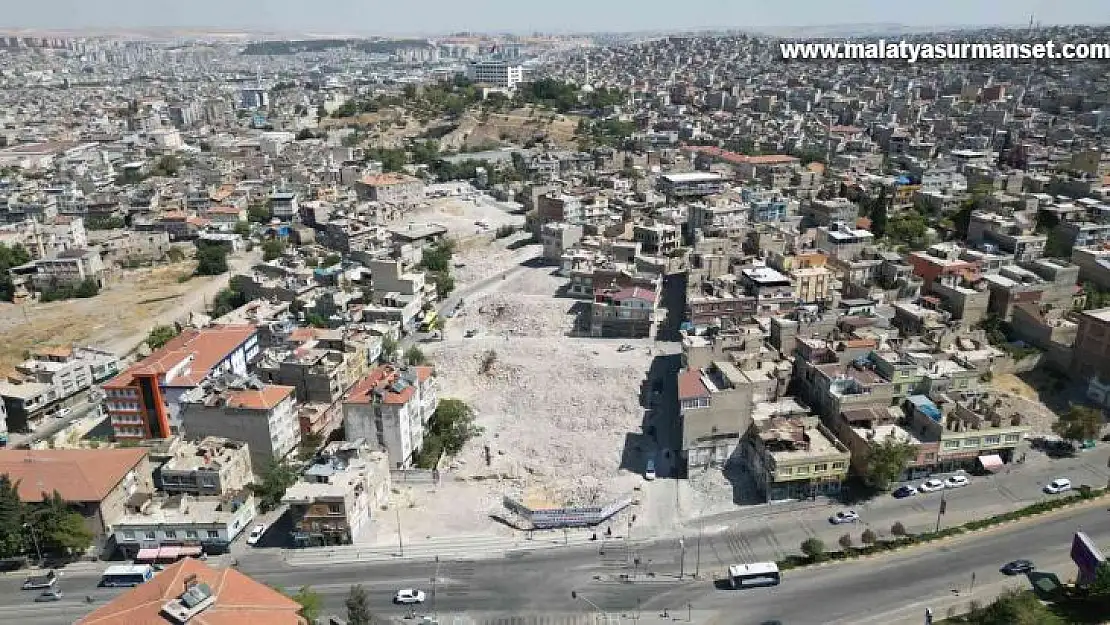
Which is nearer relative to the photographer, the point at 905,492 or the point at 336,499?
the point at 336,499

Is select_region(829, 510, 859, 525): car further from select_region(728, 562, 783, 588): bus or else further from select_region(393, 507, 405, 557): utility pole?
select_region(393, 507, 405, 557): utility pole

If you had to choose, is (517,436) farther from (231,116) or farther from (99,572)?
(231,116)

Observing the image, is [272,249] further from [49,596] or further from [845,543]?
[845,543]

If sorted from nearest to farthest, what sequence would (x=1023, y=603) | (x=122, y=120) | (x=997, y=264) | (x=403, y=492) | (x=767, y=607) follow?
1. (x=1023, y=603)
2. (x=767, y=607)
3. (x=403, y=492)
4. (x=997, y=264)
5. (x=122, y=120)

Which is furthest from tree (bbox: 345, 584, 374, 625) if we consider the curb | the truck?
the curb

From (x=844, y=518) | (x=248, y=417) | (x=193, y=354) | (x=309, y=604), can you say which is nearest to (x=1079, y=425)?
(x=844, y=518)

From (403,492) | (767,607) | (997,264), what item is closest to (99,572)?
(403,492)
